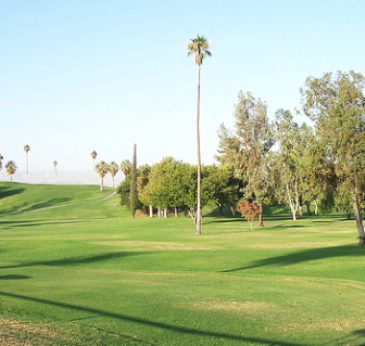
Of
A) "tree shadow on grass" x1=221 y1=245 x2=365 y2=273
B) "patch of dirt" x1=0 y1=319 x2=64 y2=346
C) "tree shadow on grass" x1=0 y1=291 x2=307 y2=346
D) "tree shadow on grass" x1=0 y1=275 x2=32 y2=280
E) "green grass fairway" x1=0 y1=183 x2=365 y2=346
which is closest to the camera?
"patch of dirt" x1=0 y1=319 x2=64 y2=346

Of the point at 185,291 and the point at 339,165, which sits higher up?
the point at 339,165

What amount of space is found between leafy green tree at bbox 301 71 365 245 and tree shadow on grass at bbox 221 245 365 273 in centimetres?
390

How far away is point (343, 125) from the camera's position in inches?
1538

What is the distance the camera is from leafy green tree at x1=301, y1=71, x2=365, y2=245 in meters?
38.8

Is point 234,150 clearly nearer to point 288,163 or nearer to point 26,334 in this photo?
point 288,163

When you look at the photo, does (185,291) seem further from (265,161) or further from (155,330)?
(265,161)

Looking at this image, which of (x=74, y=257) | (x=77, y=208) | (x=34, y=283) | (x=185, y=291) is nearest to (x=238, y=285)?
(x=185, y=291)

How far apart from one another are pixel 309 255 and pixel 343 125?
37.9 ft

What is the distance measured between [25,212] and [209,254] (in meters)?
113

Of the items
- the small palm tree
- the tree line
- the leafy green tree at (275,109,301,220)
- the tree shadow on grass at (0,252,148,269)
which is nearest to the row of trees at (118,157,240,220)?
the tree line

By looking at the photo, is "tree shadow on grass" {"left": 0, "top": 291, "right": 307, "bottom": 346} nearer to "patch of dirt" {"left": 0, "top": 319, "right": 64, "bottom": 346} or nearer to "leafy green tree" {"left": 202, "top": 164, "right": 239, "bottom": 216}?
"patch of dirt" {"left": 0, "top": 319, "right": 64, "bottom": 346}

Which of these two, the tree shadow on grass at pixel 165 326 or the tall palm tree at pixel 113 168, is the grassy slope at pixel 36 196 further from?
the tree shadow on grass at pixel 165 326

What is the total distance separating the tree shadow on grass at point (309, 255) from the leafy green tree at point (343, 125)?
3903mm

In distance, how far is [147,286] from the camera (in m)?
17.8
